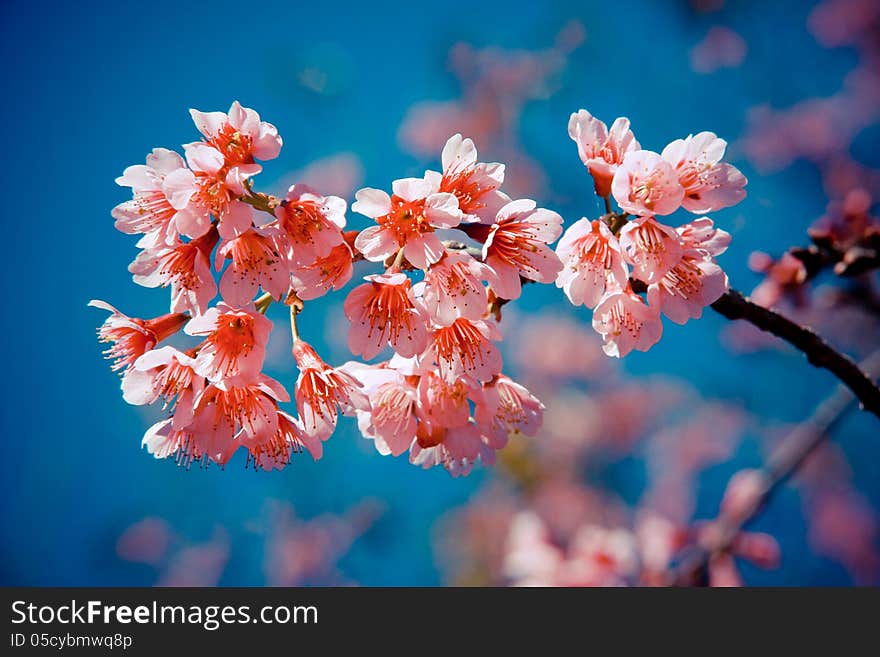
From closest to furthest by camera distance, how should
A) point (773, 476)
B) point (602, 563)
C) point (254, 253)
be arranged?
point (254, 253) < point (773, 476) < point (602, 563)

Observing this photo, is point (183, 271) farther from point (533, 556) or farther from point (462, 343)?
point (533, 556)

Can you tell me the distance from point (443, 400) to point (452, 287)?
207 millimetres

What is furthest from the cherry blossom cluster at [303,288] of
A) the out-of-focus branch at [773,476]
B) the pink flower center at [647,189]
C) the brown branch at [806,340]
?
the out-of-focus branch at [773,476]

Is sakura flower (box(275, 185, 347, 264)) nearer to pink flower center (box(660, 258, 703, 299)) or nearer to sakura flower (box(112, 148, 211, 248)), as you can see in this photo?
sakura flower (box(112, 148, 211, 248))

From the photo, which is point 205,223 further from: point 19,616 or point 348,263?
point 19,616

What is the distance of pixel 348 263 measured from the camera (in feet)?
2.79

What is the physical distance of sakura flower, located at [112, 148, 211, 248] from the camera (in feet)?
2.56

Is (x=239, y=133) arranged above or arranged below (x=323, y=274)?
above

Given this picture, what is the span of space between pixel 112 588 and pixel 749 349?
386 centimetres

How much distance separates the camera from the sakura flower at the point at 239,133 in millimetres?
839

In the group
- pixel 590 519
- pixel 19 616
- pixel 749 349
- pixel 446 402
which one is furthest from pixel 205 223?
pixel 749 349

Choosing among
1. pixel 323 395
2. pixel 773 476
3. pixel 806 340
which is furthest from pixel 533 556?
pixel 323 395

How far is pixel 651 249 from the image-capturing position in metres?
0.84

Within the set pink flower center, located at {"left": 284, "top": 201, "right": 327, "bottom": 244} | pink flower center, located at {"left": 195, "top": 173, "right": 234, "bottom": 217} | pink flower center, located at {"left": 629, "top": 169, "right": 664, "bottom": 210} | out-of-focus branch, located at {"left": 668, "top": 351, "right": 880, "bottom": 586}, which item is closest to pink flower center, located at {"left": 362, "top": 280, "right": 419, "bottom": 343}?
pink flower center, located at {"left": 284, "top": 201, "right": 327, "bottom": 244}
